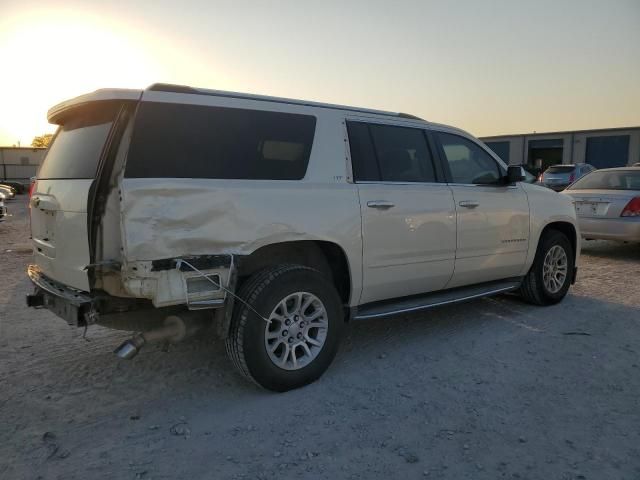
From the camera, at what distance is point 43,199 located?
3777 mm

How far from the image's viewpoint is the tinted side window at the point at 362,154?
162 inches

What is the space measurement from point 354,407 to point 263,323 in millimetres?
817

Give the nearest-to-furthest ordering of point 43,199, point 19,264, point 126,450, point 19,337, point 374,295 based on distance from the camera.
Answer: point 126,450 → point 43,199 → point 374,295 → point 19,337 → point 19,264

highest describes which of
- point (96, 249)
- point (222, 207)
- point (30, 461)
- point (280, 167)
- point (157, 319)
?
point (280, 167)

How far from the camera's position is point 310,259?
157 inches

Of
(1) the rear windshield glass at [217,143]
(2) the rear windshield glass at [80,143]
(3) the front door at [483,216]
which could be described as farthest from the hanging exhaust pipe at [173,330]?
(3) the front door at [483,216]

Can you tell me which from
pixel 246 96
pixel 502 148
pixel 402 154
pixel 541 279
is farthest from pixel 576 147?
pixel 246 96

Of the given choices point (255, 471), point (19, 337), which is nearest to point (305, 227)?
point (255, 471)

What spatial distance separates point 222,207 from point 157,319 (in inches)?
36.0

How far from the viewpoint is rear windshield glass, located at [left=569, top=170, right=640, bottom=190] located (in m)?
9.08

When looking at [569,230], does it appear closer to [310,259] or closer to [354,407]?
[310,259]

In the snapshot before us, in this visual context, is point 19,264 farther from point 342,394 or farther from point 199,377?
point 342,394

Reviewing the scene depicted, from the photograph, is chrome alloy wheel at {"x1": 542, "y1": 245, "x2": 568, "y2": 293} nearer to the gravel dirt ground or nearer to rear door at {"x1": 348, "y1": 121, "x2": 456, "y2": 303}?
the gravel dirt ground

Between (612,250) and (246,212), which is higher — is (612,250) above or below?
below
